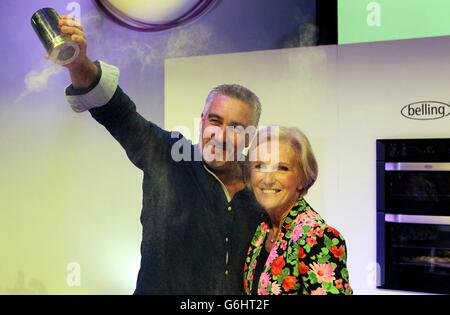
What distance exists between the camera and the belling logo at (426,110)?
166cm

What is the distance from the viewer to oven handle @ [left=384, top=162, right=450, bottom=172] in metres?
1.66

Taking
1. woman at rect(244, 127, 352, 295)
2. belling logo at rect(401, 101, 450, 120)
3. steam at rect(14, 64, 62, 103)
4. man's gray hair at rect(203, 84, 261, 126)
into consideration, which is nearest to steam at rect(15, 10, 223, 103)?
steam at rect(14, 64, 62, 103)

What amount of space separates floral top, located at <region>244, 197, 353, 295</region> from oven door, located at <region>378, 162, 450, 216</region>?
0.22m

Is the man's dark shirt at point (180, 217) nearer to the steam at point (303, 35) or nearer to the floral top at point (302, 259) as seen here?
the floral top at point (302, 259)

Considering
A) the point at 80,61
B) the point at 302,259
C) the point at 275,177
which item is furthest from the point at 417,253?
the point at 80,61

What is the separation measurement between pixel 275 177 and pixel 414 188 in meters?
0.48

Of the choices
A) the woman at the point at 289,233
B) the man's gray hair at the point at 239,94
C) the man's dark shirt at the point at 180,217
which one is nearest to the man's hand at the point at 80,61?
the man's dark shirt at the point at 180,217

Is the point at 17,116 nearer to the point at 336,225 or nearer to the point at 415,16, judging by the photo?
the point at 336,225

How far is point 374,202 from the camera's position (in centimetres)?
173

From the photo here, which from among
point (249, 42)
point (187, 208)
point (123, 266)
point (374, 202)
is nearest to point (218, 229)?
point (187, 208)

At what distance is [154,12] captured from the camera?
6.26 feet

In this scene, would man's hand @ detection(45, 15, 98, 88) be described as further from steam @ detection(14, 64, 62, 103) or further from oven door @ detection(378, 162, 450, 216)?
oven door @ detection(378, 162, 450, 216)

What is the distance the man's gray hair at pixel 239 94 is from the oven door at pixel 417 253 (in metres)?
0.59

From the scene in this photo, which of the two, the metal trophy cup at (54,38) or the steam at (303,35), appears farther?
the metal trophy cup at (54,38)
